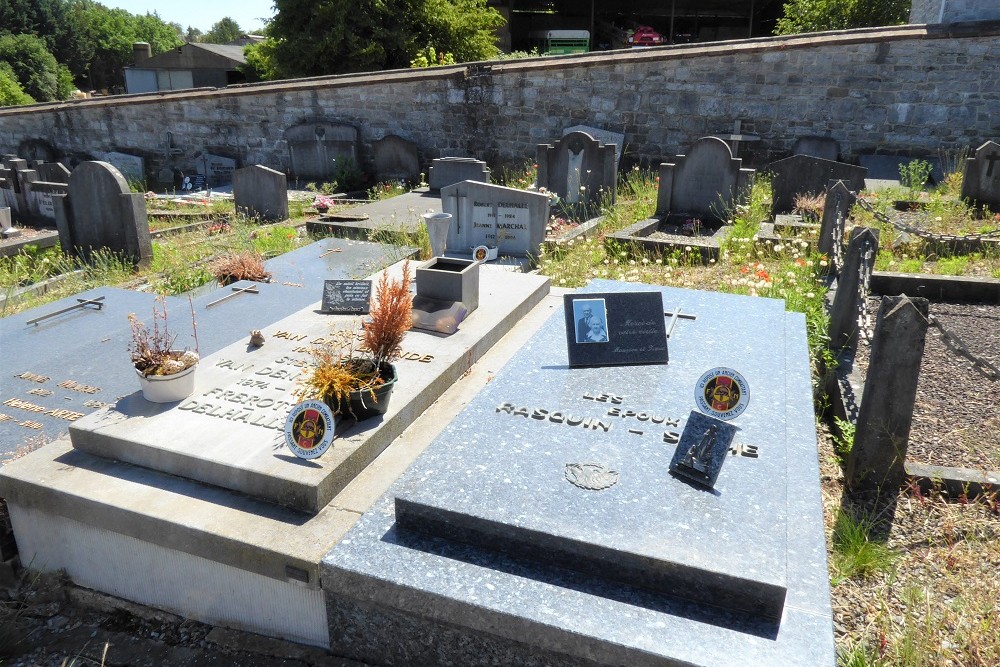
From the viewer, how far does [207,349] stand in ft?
14.7

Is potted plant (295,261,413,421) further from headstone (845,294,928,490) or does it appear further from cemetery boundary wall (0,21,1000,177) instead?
cemetery boundary wall (0,21,1000,177)

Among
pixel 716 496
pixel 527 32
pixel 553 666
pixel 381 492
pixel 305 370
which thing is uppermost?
pixel 527 32

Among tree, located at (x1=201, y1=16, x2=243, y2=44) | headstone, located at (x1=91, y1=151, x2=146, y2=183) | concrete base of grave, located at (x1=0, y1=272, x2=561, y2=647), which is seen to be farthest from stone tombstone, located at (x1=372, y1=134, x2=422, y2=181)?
tree, located at (x1=201, y1=16, x2=243, y2=44)

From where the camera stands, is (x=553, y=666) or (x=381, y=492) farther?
(x=381, y=492)

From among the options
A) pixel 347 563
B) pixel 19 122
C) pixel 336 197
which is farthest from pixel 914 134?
pixel 19 122

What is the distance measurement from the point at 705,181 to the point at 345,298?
6.45m

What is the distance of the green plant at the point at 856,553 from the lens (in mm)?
3088

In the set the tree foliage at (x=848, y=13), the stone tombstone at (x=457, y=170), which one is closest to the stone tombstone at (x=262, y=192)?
the stone tombstone at (x=457, y=170)

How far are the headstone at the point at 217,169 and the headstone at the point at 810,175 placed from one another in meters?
12.7

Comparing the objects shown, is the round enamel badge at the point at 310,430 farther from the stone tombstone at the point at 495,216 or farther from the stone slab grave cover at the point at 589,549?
the stone tombstone at the point at 495,216

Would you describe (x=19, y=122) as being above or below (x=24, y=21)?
below

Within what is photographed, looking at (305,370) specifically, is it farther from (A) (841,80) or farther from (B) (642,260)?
(A) (841,80)

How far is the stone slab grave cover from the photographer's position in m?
2.24

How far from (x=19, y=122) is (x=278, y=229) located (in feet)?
46.4
